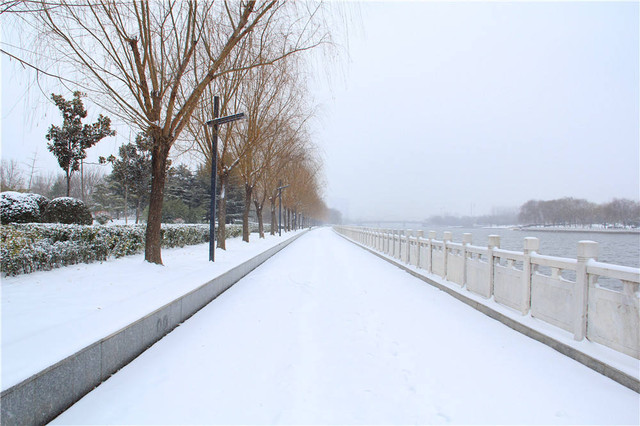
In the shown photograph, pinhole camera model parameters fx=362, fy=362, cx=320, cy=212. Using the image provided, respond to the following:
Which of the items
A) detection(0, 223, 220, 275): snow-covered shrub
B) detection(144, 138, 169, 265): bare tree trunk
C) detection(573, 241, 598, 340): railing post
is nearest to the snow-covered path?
detection(573, 241, 598, 340): railing post

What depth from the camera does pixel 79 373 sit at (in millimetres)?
3199

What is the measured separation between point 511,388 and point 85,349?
13.1ft

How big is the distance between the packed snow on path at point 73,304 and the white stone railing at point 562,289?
5219mm

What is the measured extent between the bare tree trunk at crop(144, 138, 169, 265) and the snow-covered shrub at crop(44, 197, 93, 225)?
5787 mm

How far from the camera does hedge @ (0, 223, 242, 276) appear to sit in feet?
22.5

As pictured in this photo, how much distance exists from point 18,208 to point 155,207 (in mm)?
6560

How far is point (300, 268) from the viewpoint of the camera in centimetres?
1301

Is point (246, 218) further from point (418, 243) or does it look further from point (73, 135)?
point (73, 135)

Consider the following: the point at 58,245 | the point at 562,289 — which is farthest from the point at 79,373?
the point at 58,245

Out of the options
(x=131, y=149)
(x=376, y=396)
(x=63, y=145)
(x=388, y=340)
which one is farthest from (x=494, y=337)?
(x=131, y=149)

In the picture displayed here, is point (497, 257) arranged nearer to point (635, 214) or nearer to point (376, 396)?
point (376, 396)

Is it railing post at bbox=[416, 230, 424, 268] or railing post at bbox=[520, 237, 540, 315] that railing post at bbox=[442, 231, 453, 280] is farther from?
railing post at bbox=[520, 237, 540, 315]

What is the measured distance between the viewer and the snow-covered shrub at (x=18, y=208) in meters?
11.8

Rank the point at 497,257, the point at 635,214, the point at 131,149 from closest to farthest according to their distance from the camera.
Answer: the point at 497,257 → the point at 131,149 → the point at 635,214
